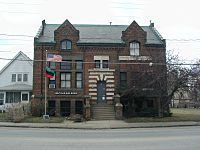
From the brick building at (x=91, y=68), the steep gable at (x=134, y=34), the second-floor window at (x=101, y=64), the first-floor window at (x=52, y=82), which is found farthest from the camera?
the steep gable at (x=134, y=34)

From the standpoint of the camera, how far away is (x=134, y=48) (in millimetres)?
42375

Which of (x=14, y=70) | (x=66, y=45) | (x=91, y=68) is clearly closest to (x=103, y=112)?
(x=91, y=68)

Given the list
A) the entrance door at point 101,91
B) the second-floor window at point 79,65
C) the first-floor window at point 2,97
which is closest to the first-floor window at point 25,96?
the first-floor window at point 2,97

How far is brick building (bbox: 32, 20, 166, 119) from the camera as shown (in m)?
40.6

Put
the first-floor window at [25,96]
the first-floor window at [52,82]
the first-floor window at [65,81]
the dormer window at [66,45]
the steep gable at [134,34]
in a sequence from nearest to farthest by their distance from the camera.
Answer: the first-floor window at [52,82] < the first-floor window at [65,81] < the dormer window at [66,45] < the steep gable at [134,34] < the first-floor window at [25,96]

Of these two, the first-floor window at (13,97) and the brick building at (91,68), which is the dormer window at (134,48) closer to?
the brick building at (91,68)

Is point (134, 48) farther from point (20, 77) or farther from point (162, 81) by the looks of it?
point (20, 77)

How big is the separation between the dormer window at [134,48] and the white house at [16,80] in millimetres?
16680

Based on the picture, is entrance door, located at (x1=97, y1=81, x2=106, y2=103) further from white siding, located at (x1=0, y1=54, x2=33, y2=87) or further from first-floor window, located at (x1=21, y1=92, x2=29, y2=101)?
white siding, located at (x1=0, y1=54, x2=33, y2=87)

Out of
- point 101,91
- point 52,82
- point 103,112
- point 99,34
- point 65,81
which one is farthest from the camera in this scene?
point 99,34

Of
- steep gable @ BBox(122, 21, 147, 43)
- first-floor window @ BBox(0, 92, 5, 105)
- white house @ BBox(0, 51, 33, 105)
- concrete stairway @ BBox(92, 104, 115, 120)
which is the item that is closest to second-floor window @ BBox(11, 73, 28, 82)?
white house @ BBox(0, 51, 33, 105)

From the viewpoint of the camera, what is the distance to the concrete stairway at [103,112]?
3741 cm

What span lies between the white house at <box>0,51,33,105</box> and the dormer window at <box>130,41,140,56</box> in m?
16.7

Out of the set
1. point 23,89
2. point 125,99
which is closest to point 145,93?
point 125,99
